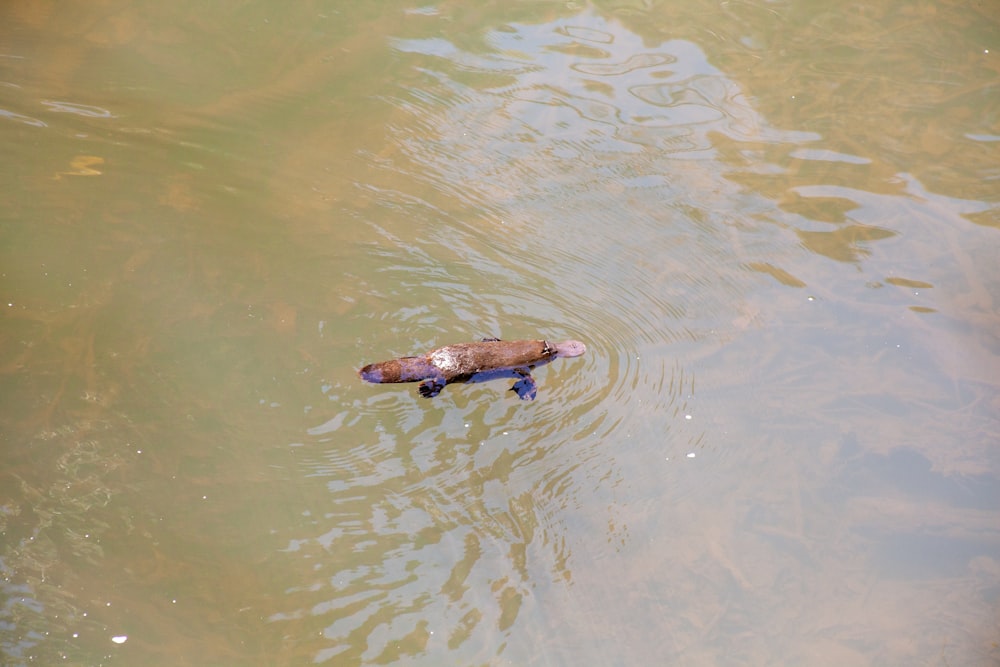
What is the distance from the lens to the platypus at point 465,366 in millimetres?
4848

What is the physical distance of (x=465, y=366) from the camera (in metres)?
4.84

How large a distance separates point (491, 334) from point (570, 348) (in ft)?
1.74

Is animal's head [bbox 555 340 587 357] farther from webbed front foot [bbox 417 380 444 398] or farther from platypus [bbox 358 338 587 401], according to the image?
webbed front foot [bbox 417 380 444 398]

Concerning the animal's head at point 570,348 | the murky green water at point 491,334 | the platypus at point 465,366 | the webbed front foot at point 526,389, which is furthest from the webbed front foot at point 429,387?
the animal's head at point 570,348

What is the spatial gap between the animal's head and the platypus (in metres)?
0.20

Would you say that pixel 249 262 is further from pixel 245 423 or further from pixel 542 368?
pixel 542 368

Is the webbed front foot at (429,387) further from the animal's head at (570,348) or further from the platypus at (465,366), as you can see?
the animal's head at (570,348)

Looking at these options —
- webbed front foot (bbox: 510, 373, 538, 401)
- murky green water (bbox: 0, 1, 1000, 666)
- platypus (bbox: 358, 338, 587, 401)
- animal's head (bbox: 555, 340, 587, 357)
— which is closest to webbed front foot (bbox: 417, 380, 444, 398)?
platypus (bbox: 358, 338, 587, 401)

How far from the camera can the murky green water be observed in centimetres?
439

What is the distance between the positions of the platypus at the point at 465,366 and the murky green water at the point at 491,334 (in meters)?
0.13

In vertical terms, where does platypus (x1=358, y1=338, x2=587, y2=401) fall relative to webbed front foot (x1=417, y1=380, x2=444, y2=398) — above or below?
above

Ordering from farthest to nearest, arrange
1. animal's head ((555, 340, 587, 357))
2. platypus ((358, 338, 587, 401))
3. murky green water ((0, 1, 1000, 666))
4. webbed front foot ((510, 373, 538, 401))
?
1. animal's head ((555, 340, 587, 357))
2. webbed front foot ((510, 373, 538, 401))
3. platypus ((358, 338, 587, 401))
4. murky green water ((0, 1, 1000, 666))

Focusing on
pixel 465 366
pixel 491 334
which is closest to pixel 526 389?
pixel 465 366

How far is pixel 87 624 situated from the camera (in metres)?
4.10
